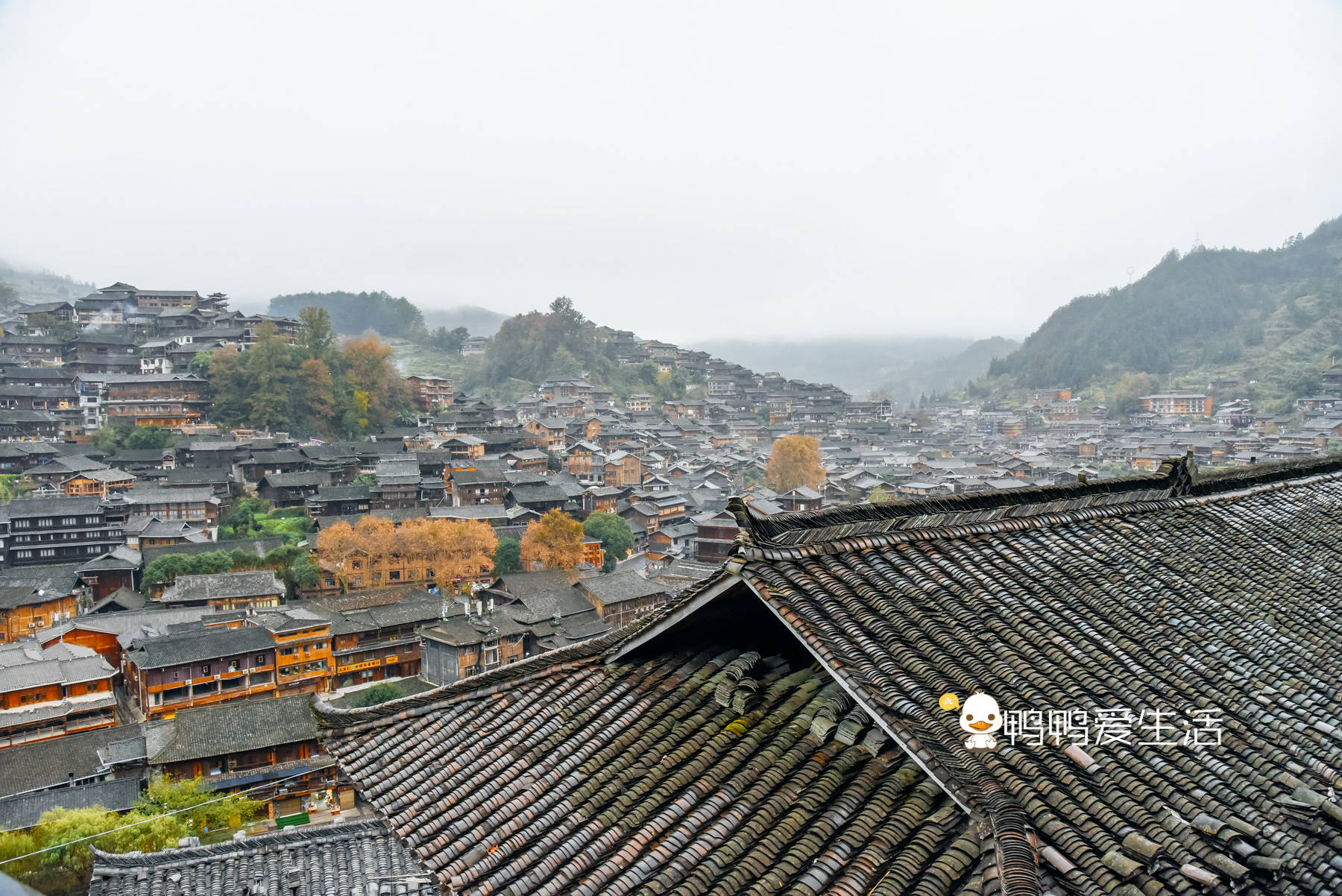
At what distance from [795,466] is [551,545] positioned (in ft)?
65.7

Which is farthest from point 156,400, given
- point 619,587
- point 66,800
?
point 66,800

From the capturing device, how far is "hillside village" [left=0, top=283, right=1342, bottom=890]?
20625mm

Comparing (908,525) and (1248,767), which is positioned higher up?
(908,525)

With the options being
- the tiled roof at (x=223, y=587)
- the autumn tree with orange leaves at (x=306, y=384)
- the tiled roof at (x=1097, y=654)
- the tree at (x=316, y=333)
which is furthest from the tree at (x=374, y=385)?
the tiled roof at (x=1097, y=654)

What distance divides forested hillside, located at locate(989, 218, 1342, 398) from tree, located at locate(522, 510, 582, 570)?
192 ft

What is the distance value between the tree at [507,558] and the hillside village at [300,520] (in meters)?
0.20

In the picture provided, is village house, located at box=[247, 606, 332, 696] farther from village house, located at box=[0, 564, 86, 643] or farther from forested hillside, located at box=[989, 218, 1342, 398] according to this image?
forested hillside, located at box=[989, 218, 1342, 398]

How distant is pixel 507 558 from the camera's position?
32719 mm

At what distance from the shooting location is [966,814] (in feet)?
9.70

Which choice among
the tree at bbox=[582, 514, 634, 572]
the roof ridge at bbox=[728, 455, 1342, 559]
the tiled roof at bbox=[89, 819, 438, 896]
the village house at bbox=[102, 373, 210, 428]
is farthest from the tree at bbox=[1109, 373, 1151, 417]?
the tiled roof at bbox=[89, 819, 438, 896]

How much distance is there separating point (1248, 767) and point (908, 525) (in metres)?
1.82

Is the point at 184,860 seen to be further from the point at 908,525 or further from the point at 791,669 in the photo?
the point at 908,525

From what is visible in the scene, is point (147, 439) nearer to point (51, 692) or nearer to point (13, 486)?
point (13, 486)

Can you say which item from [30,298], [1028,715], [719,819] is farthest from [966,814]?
[30,298]
